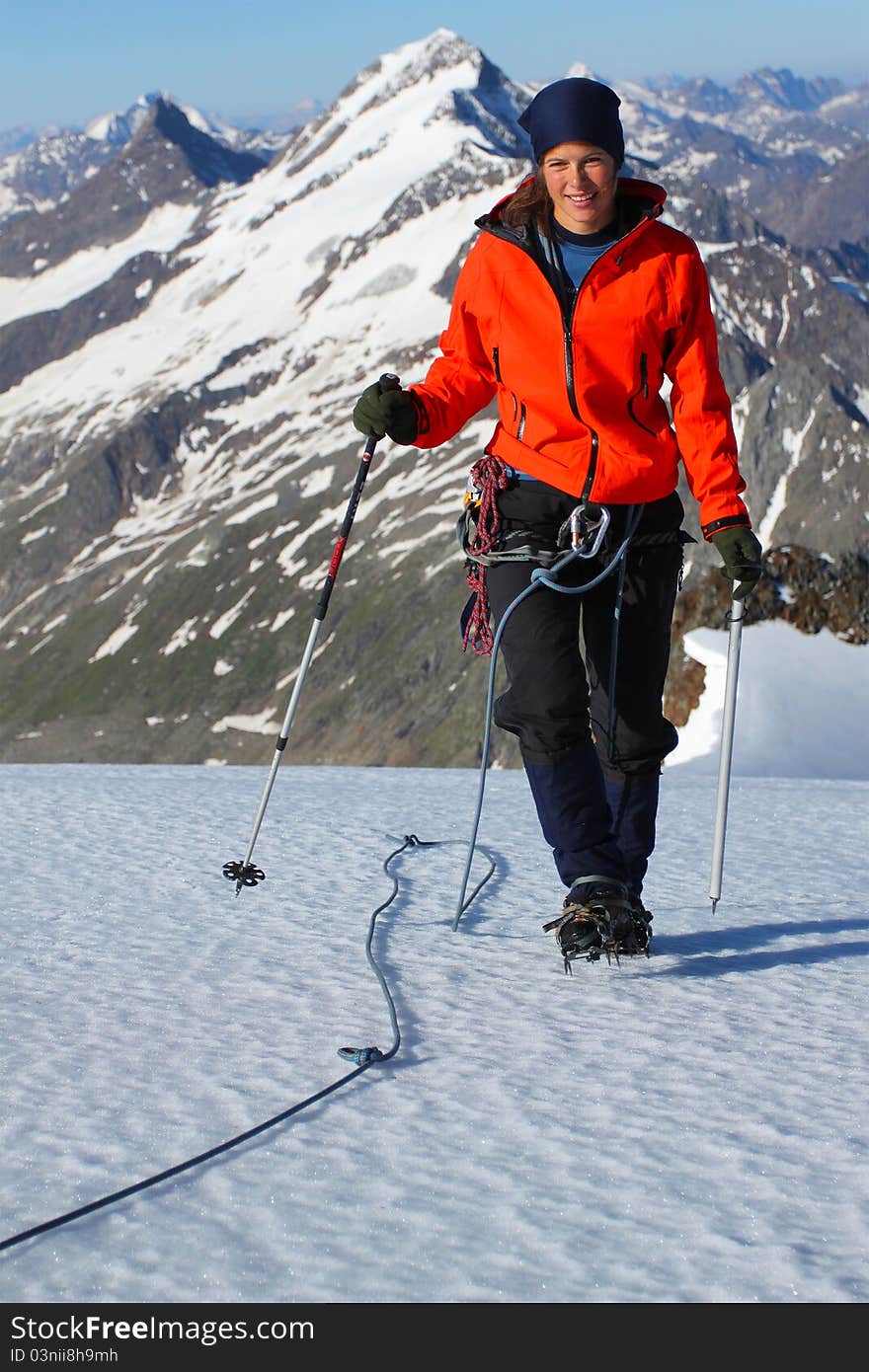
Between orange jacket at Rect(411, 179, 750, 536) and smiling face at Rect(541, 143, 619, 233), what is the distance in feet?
0.44

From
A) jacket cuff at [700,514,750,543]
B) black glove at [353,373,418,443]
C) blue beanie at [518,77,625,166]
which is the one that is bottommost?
jacket cuff at [700,514,750,543]

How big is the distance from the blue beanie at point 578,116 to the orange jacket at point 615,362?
0.84ft

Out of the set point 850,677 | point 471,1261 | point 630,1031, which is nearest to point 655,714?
point 630,1031

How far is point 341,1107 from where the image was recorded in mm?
3572

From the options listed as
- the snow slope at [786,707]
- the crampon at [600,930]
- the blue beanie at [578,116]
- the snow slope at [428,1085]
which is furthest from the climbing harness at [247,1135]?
the snow slope at [786,707]

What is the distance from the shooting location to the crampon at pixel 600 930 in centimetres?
489

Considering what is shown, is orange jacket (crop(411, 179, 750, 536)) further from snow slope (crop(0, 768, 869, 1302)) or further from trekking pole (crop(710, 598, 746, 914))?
snow slope (crop(0, 768, 869, 1302))

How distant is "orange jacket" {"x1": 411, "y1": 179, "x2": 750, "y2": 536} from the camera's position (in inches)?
189

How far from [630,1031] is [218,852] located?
10.5ft

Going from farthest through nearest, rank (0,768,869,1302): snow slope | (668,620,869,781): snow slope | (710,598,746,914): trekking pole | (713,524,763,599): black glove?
(668,620,869,781): snow slope
(710,598,746,914): trekking pole
(713,524,763,599): black glove
(0,768,869,1302): snow slope

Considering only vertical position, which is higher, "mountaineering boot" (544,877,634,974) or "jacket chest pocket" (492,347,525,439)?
"jacket chest pocket" (492,347,525,439)

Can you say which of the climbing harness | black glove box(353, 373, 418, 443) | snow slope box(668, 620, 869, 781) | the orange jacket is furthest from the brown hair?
snow slope box(668, 620, 869, 781)
